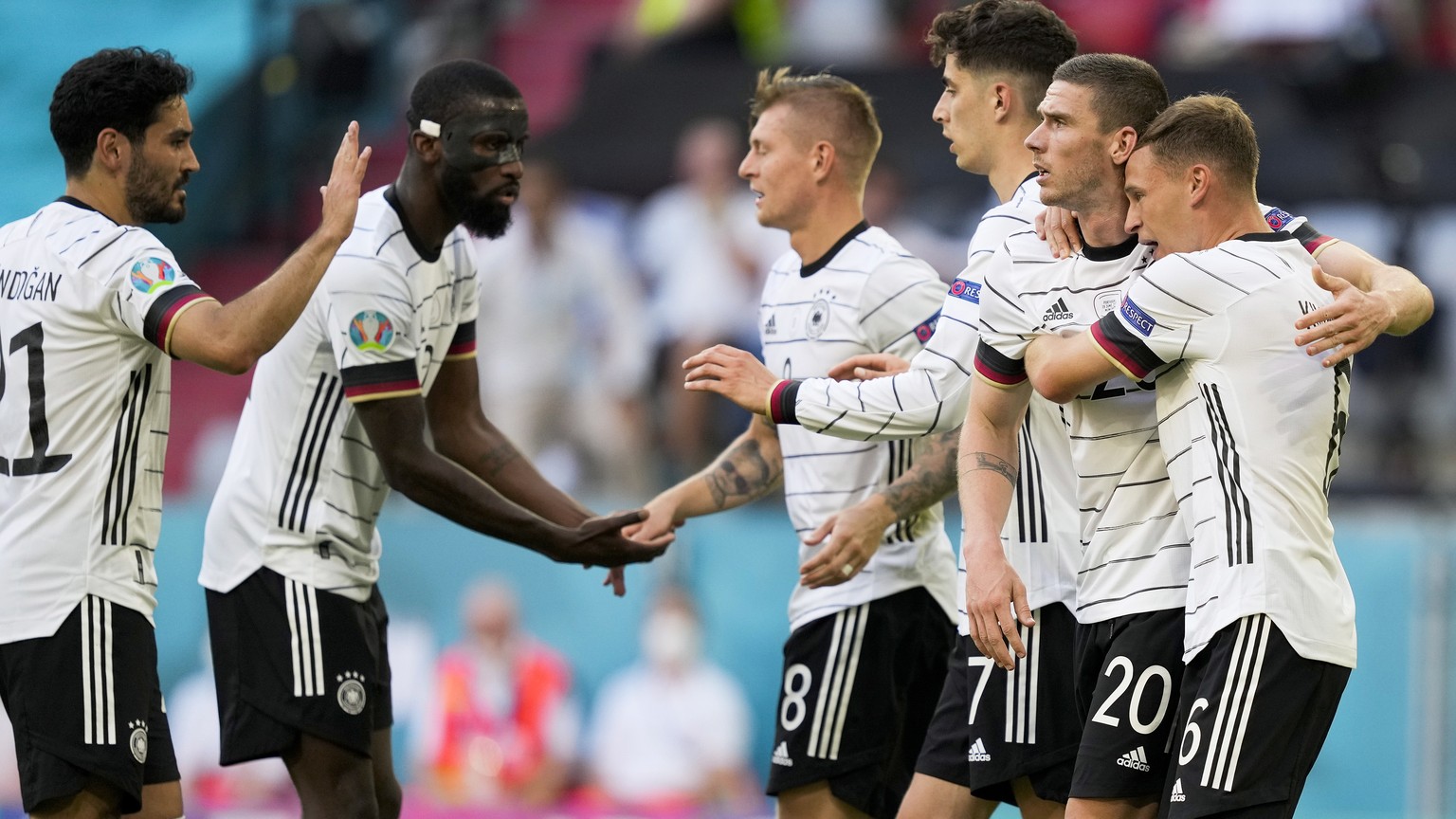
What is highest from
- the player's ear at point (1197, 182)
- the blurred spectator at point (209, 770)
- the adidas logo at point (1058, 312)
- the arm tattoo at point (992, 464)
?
the player's ear at point (1197, 182)

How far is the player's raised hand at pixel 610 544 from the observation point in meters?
6.10

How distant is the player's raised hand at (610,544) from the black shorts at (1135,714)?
1.92 metres

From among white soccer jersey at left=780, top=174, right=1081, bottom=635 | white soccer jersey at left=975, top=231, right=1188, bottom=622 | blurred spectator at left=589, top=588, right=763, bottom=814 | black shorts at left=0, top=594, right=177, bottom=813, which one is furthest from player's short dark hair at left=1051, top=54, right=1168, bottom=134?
blurred spectator at left=589, top=588, right=763, bottom=814

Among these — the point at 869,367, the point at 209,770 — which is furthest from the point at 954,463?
the point at 209,770

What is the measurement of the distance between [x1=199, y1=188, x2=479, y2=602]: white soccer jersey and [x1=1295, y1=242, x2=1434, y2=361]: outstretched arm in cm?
276

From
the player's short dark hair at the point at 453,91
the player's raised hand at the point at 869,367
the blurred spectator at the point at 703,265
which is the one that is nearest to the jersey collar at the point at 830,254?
the player's raised hand at the point at 869,367

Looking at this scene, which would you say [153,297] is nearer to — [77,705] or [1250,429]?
[77,705]

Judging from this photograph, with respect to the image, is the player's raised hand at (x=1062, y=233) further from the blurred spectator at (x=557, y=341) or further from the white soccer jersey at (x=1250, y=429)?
the blurred spectator at (x=557, y=341)

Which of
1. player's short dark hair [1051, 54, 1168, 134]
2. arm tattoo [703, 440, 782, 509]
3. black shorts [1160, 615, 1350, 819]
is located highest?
player's short dark hair [1051, 54, 1168, 134]

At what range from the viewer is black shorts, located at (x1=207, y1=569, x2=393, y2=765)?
223 inches

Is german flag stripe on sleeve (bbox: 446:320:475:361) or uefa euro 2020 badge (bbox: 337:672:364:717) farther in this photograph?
german flag stripe on sleeve (bbox: 446:320:475:361)

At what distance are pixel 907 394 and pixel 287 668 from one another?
83.7 inches

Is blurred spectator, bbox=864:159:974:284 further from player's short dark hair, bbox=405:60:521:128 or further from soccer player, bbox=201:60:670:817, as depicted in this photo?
soccer player, bbox=201:60:670:817

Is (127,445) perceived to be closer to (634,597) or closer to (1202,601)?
(1202,601)
